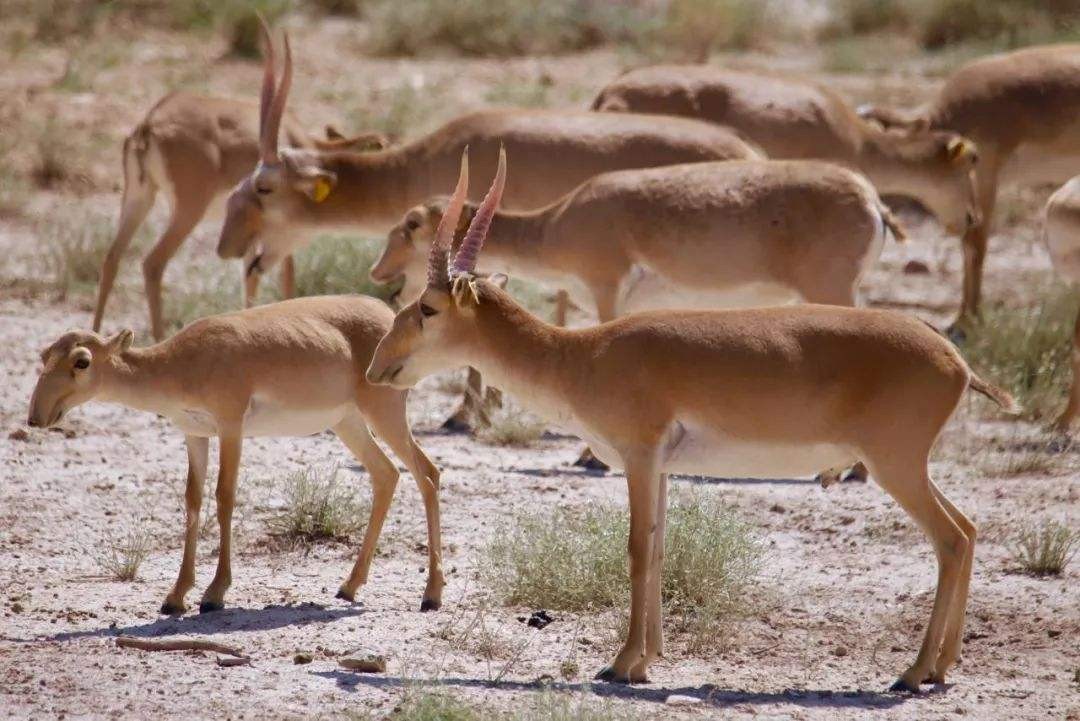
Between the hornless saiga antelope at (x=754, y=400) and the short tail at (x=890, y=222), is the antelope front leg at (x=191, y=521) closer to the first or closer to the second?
the hornless saiga antelope at (x=754, y=400)

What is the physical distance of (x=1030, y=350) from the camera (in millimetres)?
14023

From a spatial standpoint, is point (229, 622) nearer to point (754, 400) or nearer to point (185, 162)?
point (754, 400)

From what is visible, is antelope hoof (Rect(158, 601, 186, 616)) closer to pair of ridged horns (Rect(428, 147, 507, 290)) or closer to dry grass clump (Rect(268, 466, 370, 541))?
dry grass clump (Rect(268, 466, 370, 541))

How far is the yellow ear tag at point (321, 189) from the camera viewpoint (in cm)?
1368

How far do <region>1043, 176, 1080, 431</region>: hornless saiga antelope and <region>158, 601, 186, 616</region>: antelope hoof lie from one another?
6.08 m

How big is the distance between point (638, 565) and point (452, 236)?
1612 mm

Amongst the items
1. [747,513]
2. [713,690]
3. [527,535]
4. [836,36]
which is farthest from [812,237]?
[836,36]

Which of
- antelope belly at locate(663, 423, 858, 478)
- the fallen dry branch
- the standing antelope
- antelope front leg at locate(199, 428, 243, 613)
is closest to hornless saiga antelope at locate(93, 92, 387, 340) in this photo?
the standing antelope

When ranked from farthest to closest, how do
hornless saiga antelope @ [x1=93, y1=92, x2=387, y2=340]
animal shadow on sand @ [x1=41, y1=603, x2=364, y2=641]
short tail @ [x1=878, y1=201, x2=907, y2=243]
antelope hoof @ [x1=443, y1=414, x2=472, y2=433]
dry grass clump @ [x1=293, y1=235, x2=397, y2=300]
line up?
dry grass clump @ [x1=293, y1=235, x2=397, y2=300], hornless saiga antelope @ [x1=93, y1=92, x2=387, y2=340], antelope hoof @ [x1=443, y1=414, x2=472, y2=433], short tail @ [x1=878, y1=201, x2=907, y2=243], animal shadow on sand @ [x1=41, y1=603, x2=364, y2=641]

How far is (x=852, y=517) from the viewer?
1079cm

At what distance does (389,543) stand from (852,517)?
8.58ft

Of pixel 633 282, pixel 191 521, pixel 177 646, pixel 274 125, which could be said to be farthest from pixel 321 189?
pixel 177 646

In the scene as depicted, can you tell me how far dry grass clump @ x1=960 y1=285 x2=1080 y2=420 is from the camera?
13.0m

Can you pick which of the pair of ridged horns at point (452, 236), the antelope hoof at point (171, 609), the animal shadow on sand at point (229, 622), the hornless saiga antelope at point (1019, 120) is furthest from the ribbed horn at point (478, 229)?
the hornless saiga antelope at point (1019, 120)
